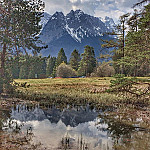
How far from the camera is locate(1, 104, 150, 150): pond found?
523 cm

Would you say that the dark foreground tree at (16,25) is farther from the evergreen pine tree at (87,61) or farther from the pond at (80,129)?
the evergreen pine tree at (87,61)

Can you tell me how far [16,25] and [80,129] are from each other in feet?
39.0

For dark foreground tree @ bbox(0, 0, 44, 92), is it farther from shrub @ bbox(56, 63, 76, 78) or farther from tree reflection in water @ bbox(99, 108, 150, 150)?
shrub @ bbox(56, 63, 76, 78)

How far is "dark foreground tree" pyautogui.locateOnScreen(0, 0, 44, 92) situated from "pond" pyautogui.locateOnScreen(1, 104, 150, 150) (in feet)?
25.3

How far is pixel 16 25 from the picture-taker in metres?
14.4

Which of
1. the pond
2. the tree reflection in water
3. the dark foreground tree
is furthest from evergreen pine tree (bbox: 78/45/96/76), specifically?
the pond

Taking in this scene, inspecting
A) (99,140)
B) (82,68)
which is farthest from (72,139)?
(82,68)

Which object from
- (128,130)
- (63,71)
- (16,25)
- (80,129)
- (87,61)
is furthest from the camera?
(87,61)

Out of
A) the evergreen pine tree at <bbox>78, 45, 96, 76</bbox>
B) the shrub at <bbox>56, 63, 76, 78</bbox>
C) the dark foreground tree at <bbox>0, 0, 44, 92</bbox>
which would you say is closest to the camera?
the dark foreground tree at <bbox>0, 0, 44, 92</bbox>

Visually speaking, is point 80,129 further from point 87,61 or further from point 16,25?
point 87,61

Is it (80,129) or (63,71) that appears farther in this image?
(63,71)

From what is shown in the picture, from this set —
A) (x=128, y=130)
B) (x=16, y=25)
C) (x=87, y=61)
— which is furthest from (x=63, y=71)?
(x=128, y=130)

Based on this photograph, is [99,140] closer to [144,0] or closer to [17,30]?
[144,0]

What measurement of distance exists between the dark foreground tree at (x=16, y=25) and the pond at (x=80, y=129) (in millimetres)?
7706
